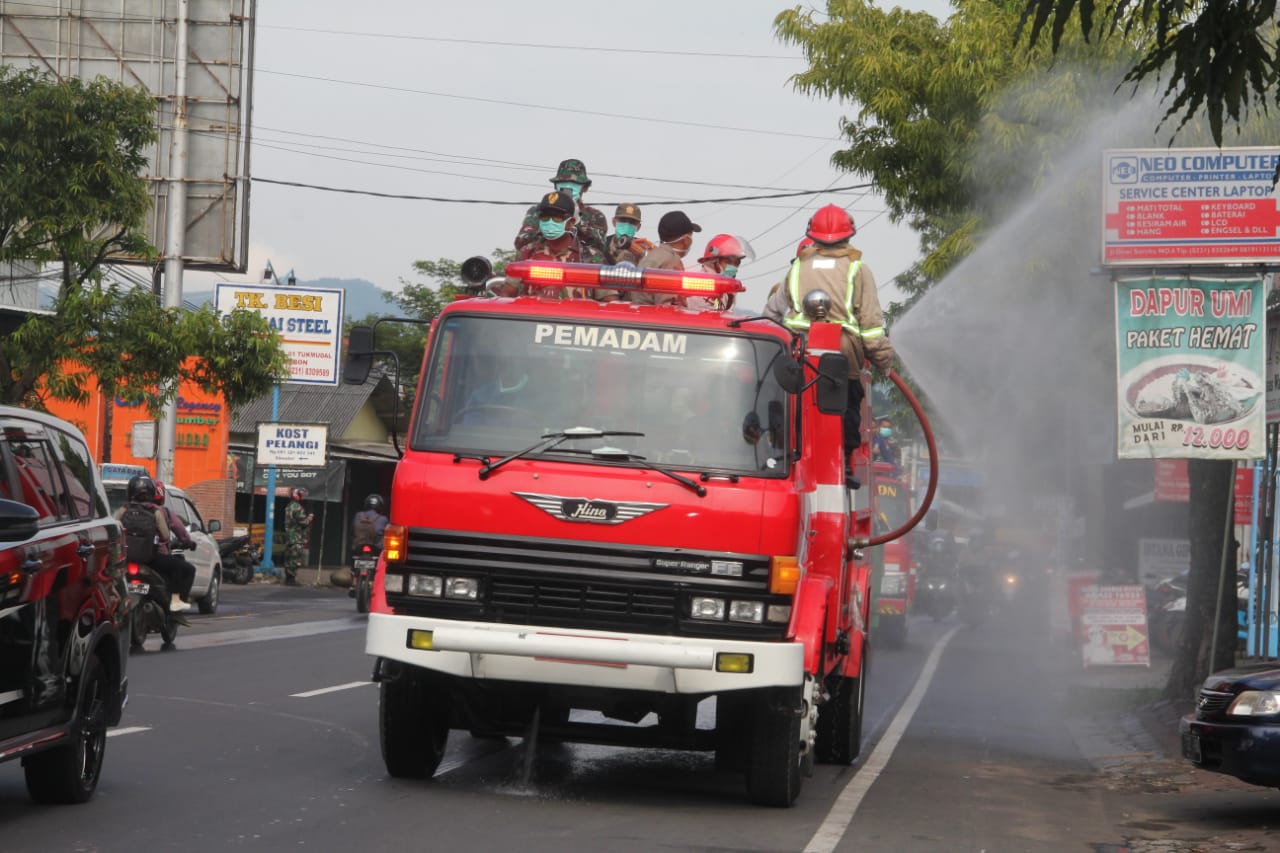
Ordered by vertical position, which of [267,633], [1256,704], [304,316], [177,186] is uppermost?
[177,186]

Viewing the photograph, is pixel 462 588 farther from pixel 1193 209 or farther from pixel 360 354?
pixel 1193 209

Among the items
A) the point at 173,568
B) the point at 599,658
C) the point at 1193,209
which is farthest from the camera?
the point at 173,568

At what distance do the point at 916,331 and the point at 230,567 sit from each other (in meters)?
17.3

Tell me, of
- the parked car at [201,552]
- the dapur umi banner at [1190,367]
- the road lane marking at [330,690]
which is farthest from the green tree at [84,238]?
the dapur umi banner at [1190,367]

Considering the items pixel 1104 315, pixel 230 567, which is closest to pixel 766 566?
pixel 1104 315

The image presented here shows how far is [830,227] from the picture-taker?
10.7 meters

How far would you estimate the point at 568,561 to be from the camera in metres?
8.76

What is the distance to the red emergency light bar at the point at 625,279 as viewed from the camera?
968cm

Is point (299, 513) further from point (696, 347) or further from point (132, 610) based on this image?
point (696, 347)

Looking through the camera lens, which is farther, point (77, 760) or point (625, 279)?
point (625, 279)

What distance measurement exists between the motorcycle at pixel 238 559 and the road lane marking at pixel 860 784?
63.7 ft

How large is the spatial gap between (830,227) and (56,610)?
16.7ft

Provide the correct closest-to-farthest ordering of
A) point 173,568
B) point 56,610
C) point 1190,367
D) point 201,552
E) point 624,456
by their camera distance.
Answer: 1. point 56,610
2. point 624,456
3. point 1190,367
4. point 173,568
5. point 201,552

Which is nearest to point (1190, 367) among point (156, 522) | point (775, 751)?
point (775, 751)
